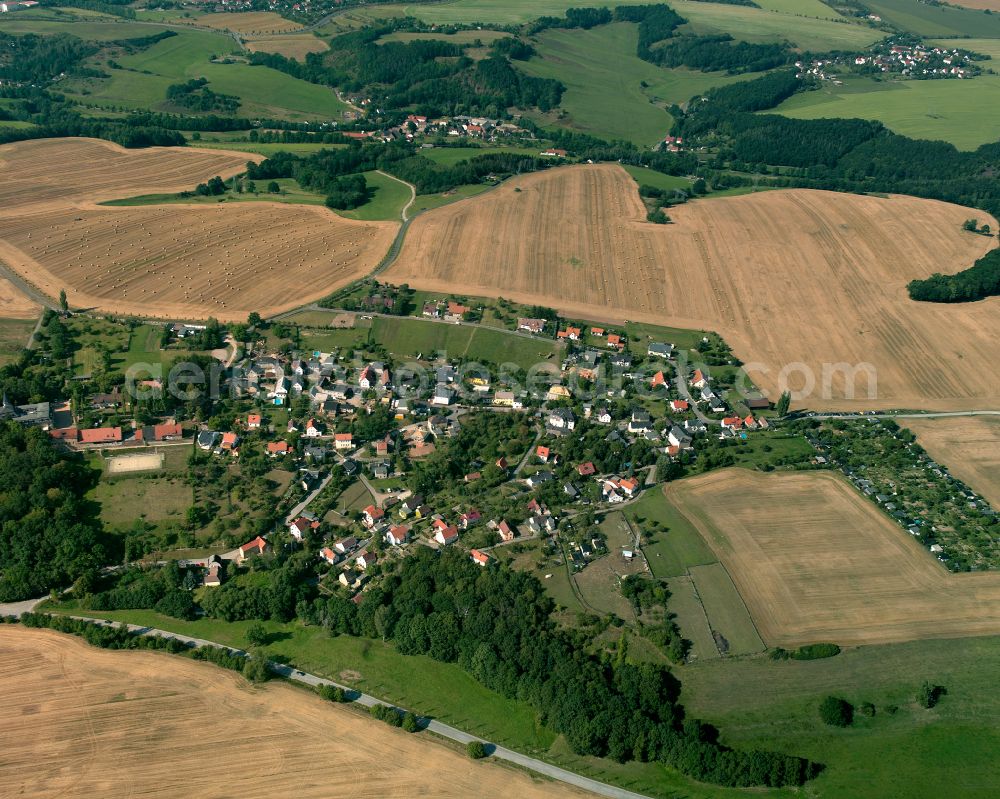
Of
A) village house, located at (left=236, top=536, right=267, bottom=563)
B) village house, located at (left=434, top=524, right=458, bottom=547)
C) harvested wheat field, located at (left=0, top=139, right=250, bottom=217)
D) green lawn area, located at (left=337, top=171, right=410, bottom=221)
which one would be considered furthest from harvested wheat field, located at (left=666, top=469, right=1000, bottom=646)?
harvested wheat field, located at (left=0, top=139, right=250, bottom=217)

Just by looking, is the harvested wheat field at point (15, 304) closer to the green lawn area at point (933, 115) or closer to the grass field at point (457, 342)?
the grass field at point (457, 342)

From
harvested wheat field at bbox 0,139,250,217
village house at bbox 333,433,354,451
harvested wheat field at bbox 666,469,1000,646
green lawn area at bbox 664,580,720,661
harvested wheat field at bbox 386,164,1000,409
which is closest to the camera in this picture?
green lawn area at bbox 664,580,720,661

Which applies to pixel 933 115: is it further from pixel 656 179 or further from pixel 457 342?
pixel 457 342

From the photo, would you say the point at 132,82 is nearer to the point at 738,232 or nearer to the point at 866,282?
the point at 738,232

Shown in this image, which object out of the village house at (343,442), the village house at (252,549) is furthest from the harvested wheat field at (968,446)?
the village house at (252,549)

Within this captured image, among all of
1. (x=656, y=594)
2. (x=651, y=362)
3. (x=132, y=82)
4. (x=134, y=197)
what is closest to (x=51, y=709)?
(x=656, y=594)

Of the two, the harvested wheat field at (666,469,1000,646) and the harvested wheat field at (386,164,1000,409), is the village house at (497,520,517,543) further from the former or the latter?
the harvested wheat field at (386,164,1000,409)

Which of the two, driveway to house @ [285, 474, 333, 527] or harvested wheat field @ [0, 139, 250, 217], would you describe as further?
harvested wheat field @ [0, 139, 250, 217]

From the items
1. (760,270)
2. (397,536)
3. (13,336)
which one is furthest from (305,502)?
(760,270)
